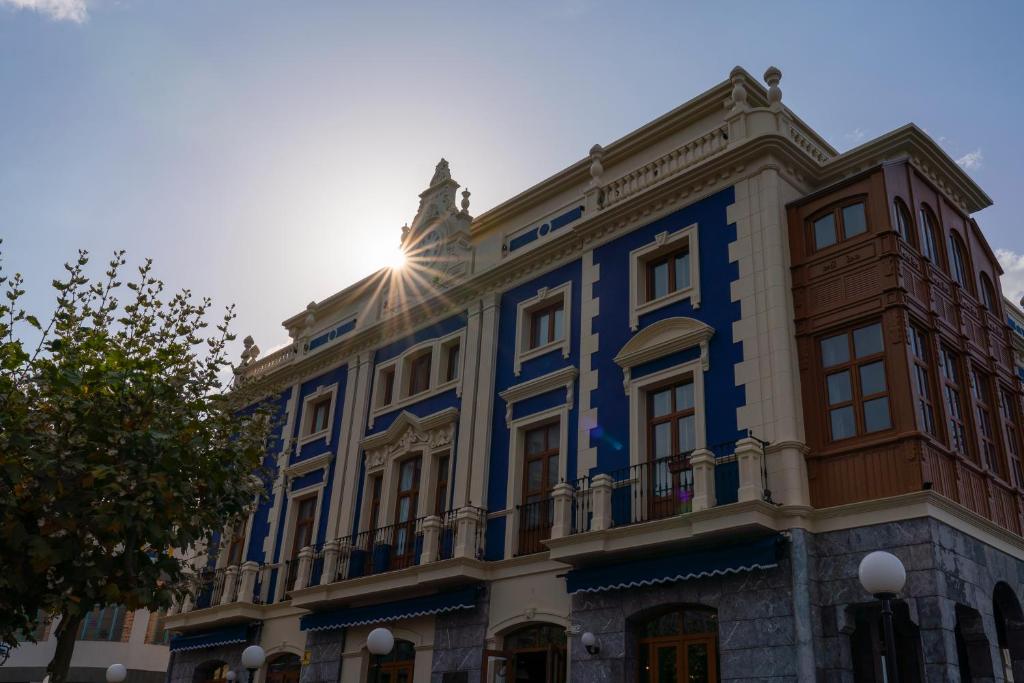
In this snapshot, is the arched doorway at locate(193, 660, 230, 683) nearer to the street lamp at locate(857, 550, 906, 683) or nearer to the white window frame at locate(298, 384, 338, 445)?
the white window frame at locate(298, 384, 338, 445)

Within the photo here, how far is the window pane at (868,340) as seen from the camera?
578 inches

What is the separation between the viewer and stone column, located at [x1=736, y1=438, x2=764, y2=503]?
1399cm

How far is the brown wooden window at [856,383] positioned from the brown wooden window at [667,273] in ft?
10.2

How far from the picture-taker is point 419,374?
74.8 ft

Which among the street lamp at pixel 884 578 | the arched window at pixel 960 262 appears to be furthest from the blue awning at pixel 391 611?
the arched window at pixel 960 262

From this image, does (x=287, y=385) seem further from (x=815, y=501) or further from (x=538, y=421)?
(x=815, y=501)

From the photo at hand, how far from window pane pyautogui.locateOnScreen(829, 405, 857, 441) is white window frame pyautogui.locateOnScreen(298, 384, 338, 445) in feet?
43.1

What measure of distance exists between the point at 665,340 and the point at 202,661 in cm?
1481

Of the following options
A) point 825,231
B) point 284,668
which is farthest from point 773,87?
point 284,668

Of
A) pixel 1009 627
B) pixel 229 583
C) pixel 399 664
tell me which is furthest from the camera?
pixel 229 583

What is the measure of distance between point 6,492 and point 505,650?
8814 mm

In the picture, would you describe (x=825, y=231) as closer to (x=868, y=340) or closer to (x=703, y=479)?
(x=868, y=340)

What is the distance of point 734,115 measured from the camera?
17.3 meters

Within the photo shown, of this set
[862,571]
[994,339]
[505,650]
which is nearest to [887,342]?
[994,339]
